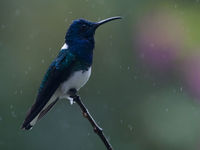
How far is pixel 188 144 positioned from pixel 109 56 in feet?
4.71

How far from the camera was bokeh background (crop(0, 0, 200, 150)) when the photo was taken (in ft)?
14.4

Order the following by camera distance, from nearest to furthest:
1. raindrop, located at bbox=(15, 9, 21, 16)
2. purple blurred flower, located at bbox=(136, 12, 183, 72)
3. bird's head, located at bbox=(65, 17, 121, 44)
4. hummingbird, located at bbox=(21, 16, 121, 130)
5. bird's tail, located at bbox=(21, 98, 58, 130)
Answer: bird's tail, located at bbox=(21, 98, 58, 130) → hummingbird, located at bbox=(21, 16, 121, 130) → bird's head, located at bbox=(65, 17, 121, 44) → purple blurred flower, located at bbox=(136, 12, 183, 72) → raindrop, located at bbox=(15, 9, 21, 16)

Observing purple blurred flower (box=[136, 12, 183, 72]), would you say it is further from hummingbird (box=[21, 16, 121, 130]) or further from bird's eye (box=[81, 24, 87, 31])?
hummingbird (box=[21, 16, 121, 130])

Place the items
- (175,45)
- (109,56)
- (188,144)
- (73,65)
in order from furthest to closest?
(109,56)
(175,45)
(188,144)
(73,65)

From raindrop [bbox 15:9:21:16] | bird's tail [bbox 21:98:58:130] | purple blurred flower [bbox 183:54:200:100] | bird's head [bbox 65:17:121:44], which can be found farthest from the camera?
raindrop [bbox 15:9:21:16]

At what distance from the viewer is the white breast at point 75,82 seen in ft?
9.27

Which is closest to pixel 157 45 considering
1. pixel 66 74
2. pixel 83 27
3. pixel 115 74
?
pixel 115 74

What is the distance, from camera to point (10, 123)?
4.76m

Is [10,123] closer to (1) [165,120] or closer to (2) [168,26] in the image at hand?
(1) [165,120]

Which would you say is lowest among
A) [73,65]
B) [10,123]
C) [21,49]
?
[10,123]

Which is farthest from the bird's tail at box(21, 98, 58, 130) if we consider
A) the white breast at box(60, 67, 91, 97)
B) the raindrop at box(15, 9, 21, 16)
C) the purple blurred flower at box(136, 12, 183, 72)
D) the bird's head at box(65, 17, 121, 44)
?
the raindrop at box(15, 9, 21, 16)

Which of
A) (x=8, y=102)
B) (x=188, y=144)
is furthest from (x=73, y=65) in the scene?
(x=8, y=102)

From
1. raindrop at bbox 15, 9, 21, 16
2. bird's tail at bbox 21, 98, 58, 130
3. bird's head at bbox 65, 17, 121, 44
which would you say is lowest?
raindrop at bbox 15, 9, 21, 16

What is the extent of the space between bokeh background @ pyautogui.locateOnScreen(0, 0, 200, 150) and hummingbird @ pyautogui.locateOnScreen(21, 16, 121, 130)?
1254 mm
